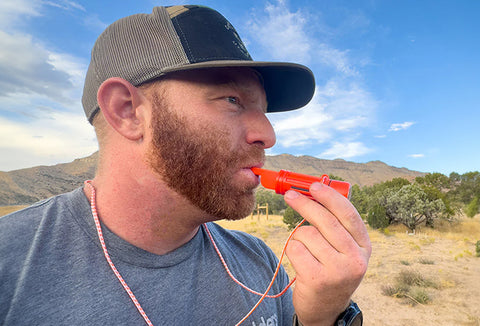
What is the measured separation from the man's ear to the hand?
3.42 feet

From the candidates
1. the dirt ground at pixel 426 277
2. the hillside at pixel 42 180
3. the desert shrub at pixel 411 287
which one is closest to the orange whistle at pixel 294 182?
the dirt ground at pixel 426 277

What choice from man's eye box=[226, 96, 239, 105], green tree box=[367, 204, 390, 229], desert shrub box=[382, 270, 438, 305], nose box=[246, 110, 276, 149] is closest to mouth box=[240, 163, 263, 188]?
nose box=[246, 110, 276, 149]

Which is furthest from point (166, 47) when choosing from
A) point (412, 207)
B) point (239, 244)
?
point (412, 207)

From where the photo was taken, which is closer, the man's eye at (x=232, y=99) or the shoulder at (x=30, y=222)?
the shoulder at (x=30, y=222)

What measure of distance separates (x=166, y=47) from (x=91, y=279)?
1333mm

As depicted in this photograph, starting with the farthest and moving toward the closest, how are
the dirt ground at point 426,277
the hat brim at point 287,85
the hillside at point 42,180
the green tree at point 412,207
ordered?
the hillside at point 42,180 → the green tree at point 412,207 → the dirt ground at point 426,277 → the hat brim at point 287,85

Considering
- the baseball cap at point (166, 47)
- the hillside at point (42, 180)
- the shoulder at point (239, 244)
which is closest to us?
the baseball cap at point (166, 47)

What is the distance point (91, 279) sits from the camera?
4.84ft

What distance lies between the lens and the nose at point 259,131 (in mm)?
1818

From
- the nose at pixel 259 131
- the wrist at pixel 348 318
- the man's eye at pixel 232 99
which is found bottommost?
the wrist at pixel 348 318

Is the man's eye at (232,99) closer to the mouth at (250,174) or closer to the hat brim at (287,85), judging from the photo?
the hat brim at (287,85)

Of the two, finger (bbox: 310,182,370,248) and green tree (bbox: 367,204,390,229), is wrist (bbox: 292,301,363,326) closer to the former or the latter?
finger (bbox: 310,182,370,248)

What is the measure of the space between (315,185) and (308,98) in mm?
1175

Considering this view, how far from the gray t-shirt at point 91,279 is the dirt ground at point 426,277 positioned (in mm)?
8626
